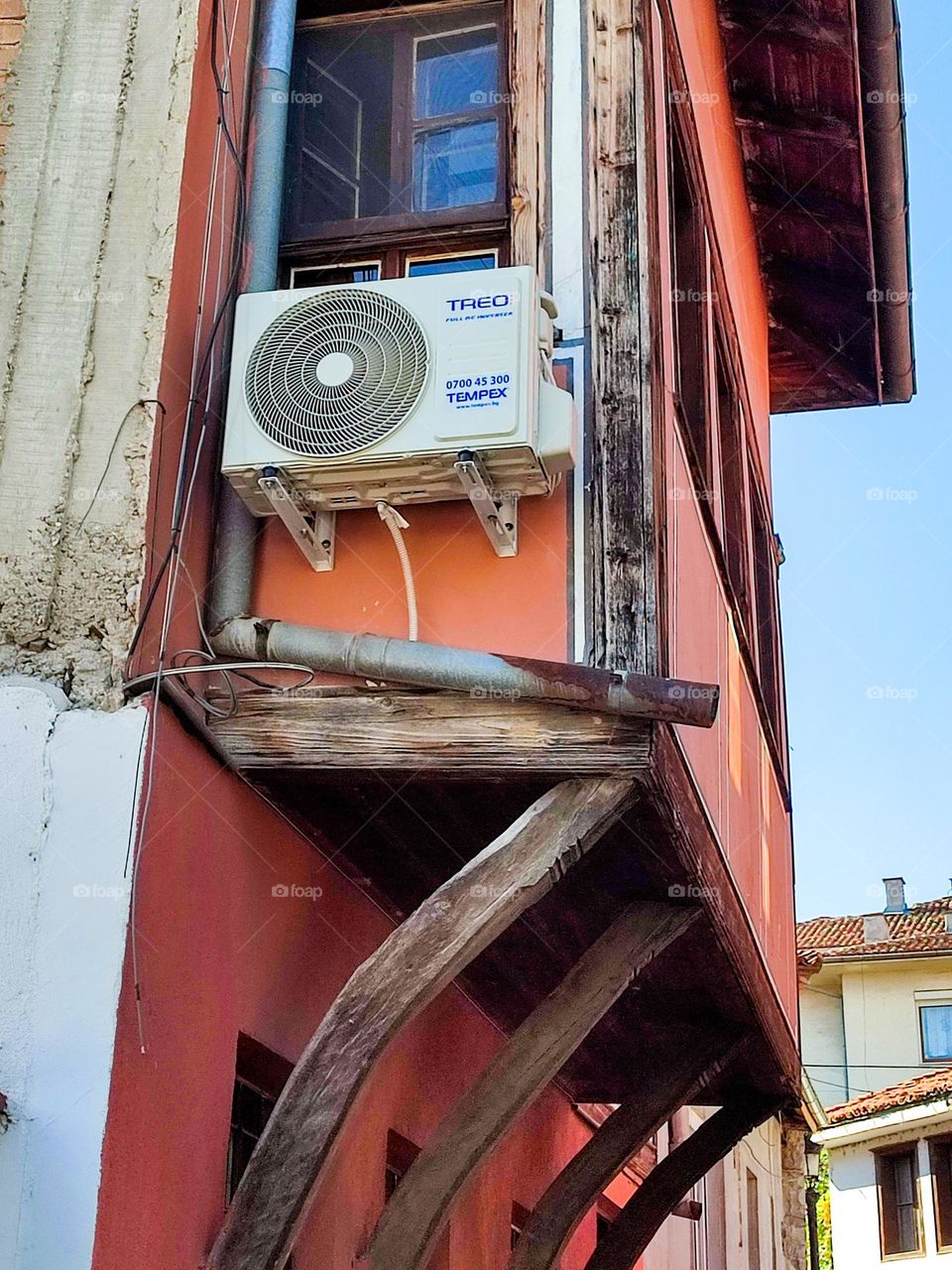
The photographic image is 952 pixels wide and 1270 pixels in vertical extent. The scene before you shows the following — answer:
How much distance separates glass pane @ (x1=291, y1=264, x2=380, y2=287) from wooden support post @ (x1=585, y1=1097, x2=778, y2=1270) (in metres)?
3.71

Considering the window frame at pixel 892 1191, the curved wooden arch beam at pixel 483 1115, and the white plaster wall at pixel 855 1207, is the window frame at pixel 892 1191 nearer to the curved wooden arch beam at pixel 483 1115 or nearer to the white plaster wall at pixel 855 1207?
the white plaster wall at pixel 855 1207

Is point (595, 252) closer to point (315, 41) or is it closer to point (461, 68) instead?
point (461, 68)

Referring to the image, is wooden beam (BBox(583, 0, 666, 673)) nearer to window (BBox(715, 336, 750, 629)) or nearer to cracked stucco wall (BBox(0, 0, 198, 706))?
cracked stucco wall (BBox(0, 0, 198, 706))

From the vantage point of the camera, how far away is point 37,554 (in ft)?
13.7

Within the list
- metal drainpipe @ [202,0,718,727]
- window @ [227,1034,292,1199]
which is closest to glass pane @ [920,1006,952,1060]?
window @ [227,1034,292,1199]

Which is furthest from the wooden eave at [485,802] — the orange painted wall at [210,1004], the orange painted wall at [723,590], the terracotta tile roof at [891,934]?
the terracotta tile roof at [891,934]

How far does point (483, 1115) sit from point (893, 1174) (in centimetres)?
2285

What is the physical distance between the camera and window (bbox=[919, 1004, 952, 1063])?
3173cm

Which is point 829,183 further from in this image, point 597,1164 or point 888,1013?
point 888,1013

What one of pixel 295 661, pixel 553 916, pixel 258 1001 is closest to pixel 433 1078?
pixel 553 916

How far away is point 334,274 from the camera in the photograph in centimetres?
500

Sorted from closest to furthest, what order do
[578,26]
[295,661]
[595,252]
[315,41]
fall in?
[295,661] → [595,252] → [578,26] → [315,41]

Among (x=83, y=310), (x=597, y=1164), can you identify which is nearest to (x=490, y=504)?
(x=83, y=310)

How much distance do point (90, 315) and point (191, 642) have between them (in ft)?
2.96
